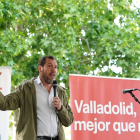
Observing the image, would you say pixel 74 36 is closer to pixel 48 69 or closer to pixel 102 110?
pixel 102 110

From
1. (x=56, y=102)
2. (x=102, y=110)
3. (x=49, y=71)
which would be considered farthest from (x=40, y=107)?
(x=102, y=110)

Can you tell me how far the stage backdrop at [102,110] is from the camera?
4305 mm

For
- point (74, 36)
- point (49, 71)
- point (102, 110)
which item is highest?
point (74, 36)

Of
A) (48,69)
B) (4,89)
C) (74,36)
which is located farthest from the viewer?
(74,36)

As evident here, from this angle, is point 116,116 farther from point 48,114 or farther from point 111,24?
point 111,24

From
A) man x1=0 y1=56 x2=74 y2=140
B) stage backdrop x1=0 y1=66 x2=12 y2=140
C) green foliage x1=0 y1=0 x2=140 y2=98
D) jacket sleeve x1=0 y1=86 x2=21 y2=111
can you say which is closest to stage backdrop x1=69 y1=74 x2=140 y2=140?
stage backdrop x1=0 y1=66 x2=12 y2=140

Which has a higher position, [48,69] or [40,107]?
[48,69]

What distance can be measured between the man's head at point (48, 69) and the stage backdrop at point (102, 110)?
5.63ft

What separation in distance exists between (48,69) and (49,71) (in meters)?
0.03

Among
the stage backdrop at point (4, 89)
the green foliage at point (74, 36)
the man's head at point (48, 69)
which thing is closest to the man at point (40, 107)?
the man's head at point (48, 69)

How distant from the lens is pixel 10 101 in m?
2.43

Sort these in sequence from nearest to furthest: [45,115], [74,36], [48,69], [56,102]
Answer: [56,102], [45,115], [48,69], [74,36]

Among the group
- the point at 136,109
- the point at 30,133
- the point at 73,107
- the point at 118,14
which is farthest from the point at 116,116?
the point at 118,14

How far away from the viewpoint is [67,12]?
17.6ft
